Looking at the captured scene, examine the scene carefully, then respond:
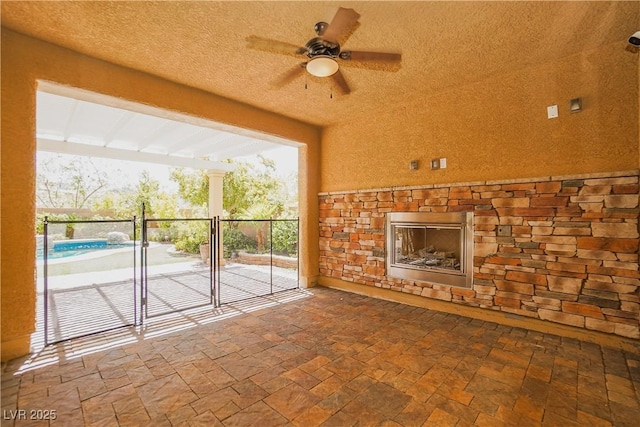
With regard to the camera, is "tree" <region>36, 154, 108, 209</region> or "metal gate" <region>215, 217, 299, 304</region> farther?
"tree" <region>36, 154, 108, 209</region>

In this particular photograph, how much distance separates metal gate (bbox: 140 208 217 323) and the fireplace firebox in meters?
2.55

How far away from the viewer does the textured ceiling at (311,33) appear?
2.13 meters

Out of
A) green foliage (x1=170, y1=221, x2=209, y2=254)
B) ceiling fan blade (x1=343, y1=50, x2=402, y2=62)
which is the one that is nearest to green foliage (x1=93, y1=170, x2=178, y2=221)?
green foliage (x1=170, y1=221, x2=209, y2=254)

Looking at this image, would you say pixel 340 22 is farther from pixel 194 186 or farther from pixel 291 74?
pixel 194 186

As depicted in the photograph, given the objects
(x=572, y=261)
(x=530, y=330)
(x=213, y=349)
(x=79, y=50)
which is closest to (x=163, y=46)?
(x=79, y=50)

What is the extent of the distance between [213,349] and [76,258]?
7.98m

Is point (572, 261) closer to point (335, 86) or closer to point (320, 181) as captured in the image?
point (335, 86)

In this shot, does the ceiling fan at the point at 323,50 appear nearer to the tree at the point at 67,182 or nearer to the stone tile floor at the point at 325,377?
the stone tile floor at the point at 325,377

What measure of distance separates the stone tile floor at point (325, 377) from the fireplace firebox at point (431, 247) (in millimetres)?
620

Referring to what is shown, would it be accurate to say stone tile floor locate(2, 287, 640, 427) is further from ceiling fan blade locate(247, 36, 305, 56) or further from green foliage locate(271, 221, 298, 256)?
green foliage locate(271, 221, 298, 256)

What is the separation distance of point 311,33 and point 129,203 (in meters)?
14.9

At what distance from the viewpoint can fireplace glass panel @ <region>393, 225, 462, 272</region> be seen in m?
3.63

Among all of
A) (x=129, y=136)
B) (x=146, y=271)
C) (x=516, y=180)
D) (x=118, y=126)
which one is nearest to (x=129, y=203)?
(x=129, y=136)

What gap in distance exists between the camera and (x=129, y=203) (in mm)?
14094
